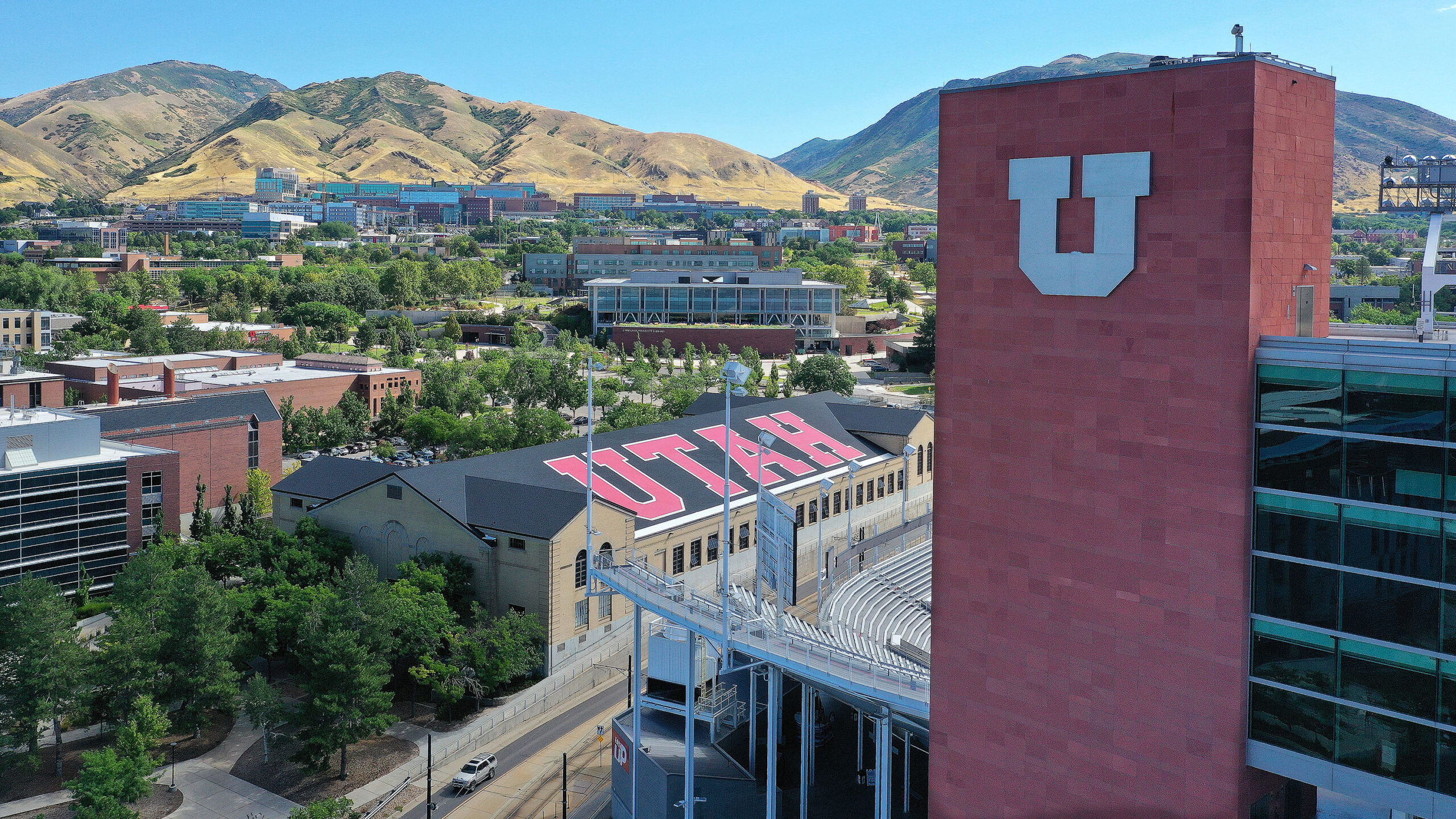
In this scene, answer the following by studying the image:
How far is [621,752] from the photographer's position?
118 feet

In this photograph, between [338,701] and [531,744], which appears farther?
[531,744]

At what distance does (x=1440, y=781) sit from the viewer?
20.9 meters

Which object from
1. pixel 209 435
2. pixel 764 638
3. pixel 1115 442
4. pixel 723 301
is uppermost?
pixel 723 301

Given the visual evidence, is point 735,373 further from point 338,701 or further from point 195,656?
point 195,656

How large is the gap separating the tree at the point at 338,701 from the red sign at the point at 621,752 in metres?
9.20

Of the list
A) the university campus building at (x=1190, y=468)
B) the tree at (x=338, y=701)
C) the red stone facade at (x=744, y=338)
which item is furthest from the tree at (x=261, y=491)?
the red stone facade at (x=744, y=338)

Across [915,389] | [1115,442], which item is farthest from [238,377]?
[1115,442]

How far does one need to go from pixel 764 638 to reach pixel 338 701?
678 inches

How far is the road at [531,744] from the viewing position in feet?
125

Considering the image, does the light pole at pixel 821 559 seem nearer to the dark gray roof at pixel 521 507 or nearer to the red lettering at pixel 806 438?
the red lettering at pixel 806 438

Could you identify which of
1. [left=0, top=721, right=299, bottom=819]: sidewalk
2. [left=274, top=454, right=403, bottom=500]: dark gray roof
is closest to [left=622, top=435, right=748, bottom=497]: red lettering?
[left=274, top=454, right=403, bottom=500]: dark gray roof

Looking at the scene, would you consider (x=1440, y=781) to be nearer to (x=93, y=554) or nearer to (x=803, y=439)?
(x=803, y=439)

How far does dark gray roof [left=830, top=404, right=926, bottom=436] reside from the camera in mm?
74438

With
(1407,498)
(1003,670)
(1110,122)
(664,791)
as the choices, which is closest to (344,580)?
(664,791)
